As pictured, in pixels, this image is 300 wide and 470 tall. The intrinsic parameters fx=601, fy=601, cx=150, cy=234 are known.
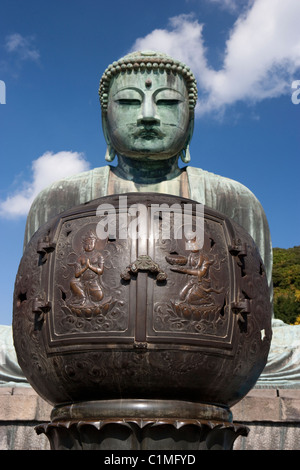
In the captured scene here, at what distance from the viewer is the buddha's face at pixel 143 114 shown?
6.19 meters

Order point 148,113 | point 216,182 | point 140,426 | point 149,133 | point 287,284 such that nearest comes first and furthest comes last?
point 140,426 < point 148,113 < point 149,133 < point 216,182 < point 287,284

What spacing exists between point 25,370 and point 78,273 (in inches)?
26.3

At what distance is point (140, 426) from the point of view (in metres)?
2.78

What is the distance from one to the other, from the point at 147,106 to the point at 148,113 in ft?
0.29

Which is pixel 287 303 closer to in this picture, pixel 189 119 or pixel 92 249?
pixel 189 119

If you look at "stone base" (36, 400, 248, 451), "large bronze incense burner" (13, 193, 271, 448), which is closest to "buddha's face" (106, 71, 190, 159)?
"large bronze incense burner" (13, 193, 271, 448)

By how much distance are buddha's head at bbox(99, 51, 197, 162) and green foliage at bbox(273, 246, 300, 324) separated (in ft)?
53.6

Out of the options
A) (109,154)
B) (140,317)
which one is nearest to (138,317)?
(140,317)

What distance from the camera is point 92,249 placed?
299 centimetres

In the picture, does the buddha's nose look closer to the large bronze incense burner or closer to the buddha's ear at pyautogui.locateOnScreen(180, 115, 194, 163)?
the buddha's ear at pyautogui.locateOnScreen(180, 115, 194, 163)

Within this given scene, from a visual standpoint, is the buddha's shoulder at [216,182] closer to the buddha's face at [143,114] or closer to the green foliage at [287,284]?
the buddha's face at [143,114]

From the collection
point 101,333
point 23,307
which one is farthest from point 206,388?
point 23,307

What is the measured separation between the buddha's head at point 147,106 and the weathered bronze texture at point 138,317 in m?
3.14

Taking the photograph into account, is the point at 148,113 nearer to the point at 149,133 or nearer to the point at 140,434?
the point at 149,133
